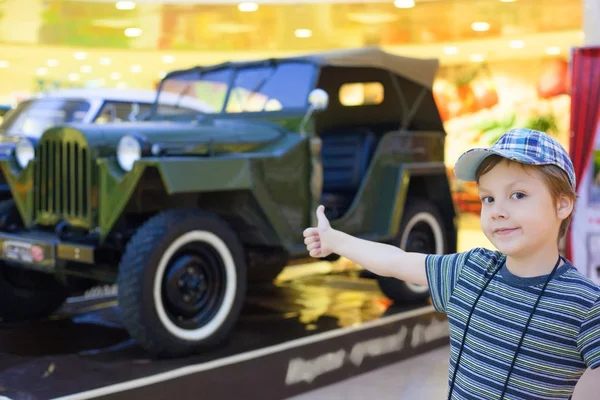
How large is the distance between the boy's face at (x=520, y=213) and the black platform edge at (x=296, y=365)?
1.82 m

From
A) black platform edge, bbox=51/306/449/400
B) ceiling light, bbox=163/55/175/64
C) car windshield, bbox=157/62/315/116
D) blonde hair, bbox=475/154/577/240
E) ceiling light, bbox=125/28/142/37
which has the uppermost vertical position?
ceiling light, bbox=125/28/142/37

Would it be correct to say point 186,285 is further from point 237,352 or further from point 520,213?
point 520,213

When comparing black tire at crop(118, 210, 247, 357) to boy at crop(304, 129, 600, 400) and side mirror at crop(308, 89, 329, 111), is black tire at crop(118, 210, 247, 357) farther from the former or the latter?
boy at crop(304, 129, 600, 400)

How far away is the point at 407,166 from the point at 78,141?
2122 mm

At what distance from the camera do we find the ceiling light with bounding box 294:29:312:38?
11.0 meters

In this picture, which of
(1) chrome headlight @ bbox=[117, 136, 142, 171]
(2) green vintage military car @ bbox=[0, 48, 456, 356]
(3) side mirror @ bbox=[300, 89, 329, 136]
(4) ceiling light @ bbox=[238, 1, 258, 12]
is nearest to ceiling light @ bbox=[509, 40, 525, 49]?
(4) ceiling light @ bbox=[238, 1, 258, 12]

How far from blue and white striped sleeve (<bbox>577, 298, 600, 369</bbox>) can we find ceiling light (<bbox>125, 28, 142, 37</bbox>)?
10.5 meters

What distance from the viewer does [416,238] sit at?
5055 mm

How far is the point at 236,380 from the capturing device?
3.07 meters

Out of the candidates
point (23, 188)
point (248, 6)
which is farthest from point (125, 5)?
point (23, 188)

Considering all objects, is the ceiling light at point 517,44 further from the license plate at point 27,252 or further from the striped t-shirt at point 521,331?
the striped t-shirt at point 521,331

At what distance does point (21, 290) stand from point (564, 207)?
358 centimetres

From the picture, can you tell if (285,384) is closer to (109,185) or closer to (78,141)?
(109,185)

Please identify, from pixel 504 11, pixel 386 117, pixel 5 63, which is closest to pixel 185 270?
pixel 386 117
